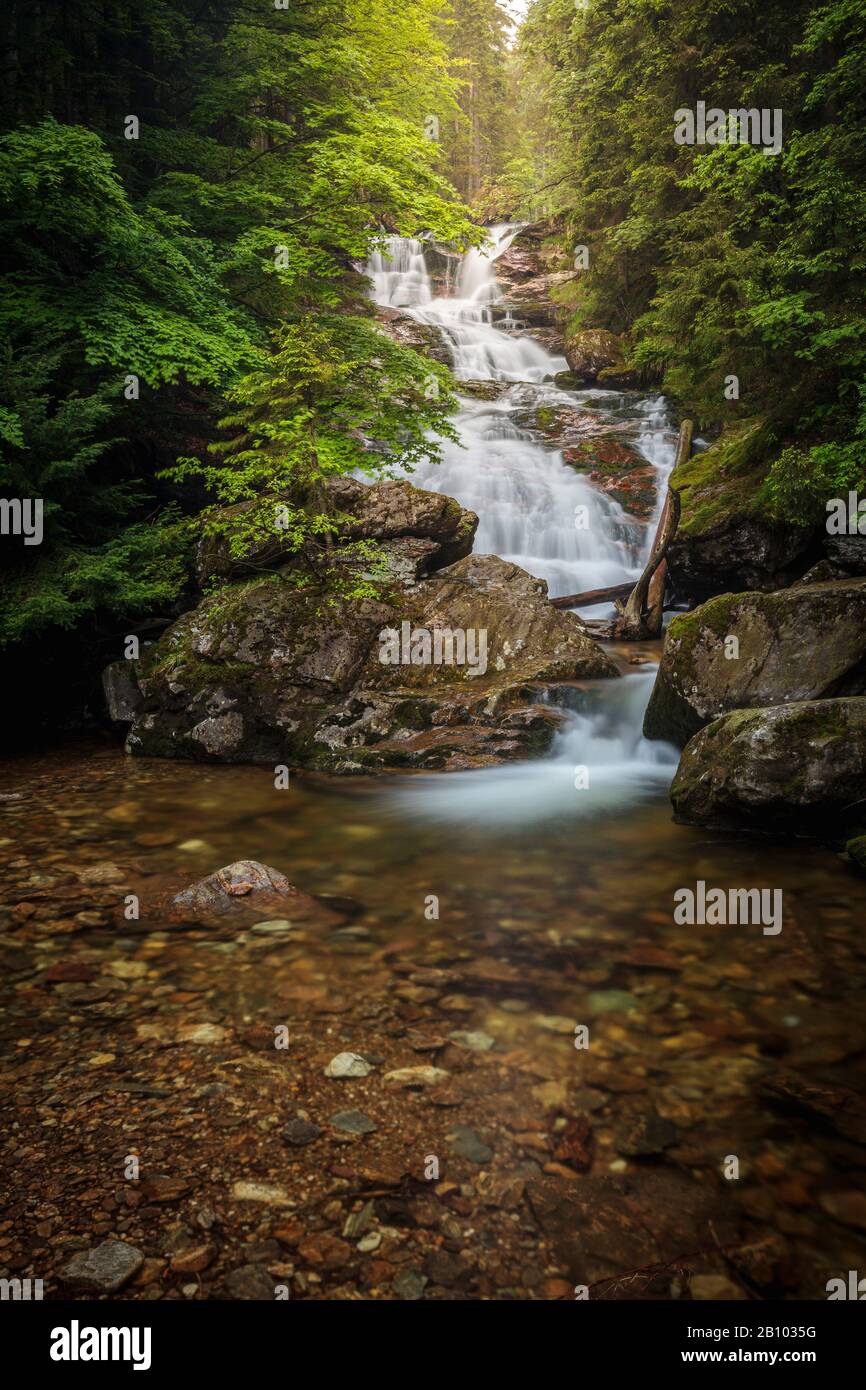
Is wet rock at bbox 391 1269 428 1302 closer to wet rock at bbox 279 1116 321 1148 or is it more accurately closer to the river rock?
wet rock at bbox 279 1116 321 1148

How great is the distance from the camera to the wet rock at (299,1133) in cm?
238

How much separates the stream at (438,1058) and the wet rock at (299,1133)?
0.02 meters

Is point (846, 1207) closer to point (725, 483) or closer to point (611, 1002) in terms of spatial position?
point (611, 1002)

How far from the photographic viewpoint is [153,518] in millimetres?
10562

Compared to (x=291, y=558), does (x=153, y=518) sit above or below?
above

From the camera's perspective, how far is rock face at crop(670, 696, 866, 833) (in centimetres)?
496

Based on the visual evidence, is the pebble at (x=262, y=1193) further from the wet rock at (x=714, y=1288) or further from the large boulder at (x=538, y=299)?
the large boulder at (x=538, y=299)

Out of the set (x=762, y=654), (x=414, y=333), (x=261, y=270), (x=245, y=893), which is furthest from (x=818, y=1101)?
(x=414, y=333)

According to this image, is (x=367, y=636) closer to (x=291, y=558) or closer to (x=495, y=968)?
(x=291, y=558)

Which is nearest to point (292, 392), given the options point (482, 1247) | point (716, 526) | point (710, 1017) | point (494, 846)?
point (494, 846)

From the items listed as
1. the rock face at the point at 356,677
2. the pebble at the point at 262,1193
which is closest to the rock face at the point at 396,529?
the rock face at the point at 356,677

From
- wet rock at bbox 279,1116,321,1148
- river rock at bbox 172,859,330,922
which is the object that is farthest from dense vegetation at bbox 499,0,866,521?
wet rock at bbox 279,1116,321,1148

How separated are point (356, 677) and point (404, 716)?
931mm
